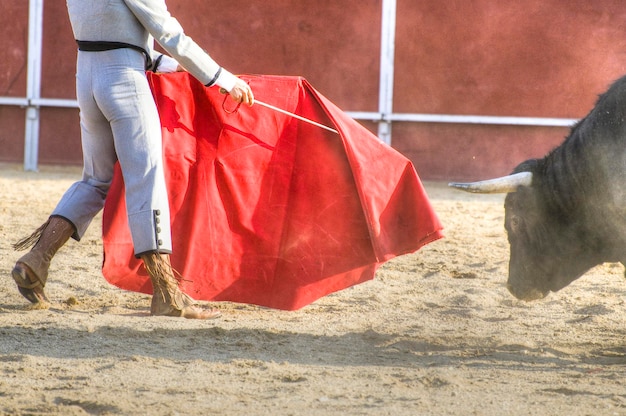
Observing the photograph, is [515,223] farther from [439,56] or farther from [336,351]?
[439,56]

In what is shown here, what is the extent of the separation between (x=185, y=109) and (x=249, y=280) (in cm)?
79

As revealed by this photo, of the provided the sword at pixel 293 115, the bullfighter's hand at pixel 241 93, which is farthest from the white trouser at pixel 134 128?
the sword at pixel 293 115

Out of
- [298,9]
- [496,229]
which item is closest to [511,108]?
[298,9]

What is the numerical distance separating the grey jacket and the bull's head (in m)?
1.18

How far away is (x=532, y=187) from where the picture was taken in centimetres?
414

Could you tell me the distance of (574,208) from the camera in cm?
397

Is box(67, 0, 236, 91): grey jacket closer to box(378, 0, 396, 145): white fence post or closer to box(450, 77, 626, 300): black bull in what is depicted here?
box(450, 77, 626, 300): black bull

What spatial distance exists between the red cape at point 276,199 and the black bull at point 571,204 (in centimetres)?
40

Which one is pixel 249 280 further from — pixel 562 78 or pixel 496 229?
pixel 562 78

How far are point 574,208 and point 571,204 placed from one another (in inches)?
0.8

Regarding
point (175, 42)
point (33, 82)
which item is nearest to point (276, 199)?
point (175, 42)

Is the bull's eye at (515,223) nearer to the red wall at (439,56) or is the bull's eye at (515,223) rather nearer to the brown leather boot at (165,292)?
the brown leather boot at (165,292)

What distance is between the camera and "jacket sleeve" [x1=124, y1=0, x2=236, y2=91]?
366cm

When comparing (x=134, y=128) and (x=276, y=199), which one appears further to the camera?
(x=276, y=199)
